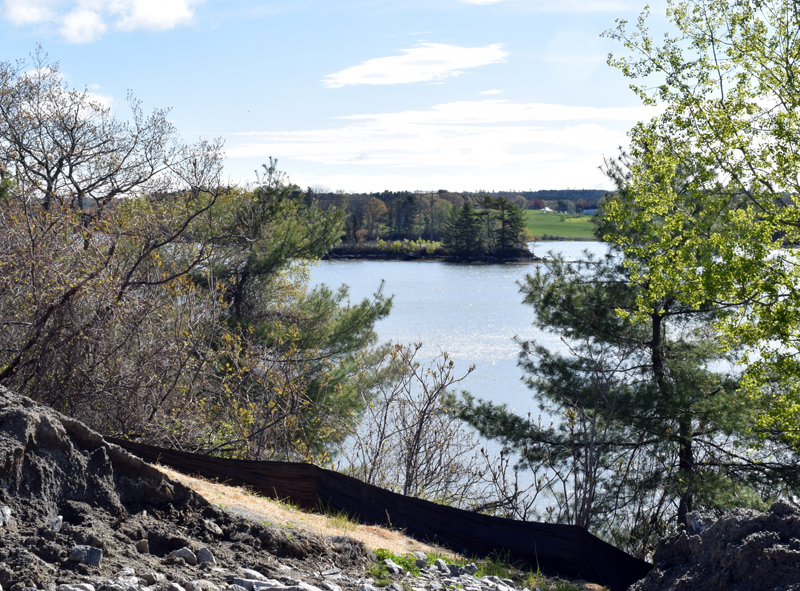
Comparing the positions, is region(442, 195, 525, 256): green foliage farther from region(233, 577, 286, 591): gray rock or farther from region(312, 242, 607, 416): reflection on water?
region(233, 577, 286, 591): gray rock

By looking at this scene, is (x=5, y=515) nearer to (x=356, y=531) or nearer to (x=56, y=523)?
(x=56, y=523)

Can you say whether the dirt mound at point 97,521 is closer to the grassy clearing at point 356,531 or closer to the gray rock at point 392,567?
the gray rock at point 392,567

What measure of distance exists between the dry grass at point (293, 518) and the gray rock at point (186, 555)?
113 cm

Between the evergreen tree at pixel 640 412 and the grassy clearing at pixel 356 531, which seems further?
the evergreen tree at pixel 640 412

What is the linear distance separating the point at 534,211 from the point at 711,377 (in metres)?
101

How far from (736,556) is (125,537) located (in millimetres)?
4275

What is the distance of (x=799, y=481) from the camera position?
1268cm

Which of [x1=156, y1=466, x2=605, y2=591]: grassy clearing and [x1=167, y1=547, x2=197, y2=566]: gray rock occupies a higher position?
[x1=167, y1=547, x2=197, y2=566]: gray rock

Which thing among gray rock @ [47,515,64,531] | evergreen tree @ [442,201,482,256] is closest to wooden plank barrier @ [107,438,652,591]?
gray rock @ [47,515,64,531]

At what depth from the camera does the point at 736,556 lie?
5004mm

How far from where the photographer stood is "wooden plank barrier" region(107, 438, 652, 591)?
655cm

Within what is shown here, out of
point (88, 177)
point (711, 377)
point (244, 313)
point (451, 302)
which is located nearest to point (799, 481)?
point (711, 377)

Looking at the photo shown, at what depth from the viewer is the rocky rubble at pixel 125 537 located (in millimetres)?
3863

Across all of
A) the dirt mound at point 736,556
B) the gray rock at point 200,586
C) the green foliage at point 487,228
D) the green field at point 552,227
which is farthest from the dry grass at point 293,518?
the green field at point 552,227
